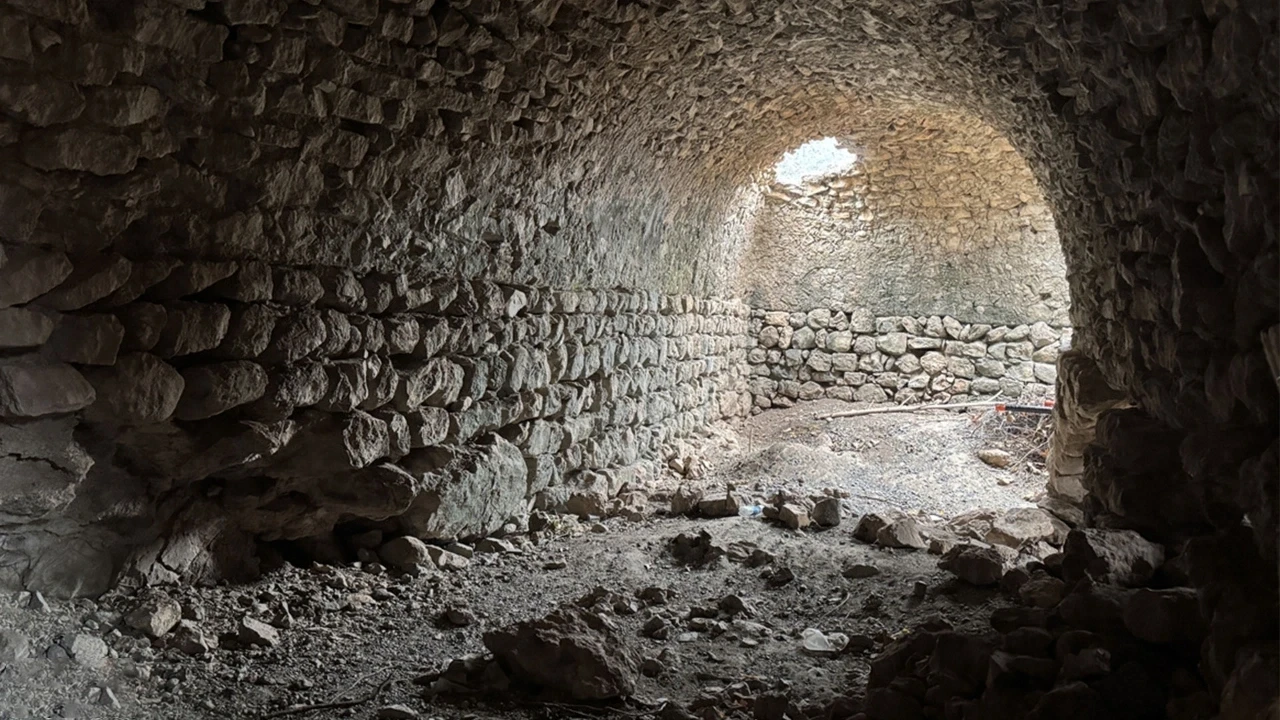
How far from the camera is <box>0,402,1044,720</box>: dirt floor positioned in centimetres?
249

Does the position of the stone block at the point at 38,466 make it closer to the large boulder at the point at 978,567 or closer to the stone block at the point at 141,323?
the stone block at the point at 141,323

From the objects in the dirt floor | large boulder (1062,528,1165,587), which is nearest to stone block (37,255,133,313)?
the dirt floor

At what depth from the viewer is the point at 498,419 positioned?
439 centimetres

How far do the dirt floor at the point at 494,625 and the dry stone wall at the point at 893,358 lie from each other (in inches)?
187

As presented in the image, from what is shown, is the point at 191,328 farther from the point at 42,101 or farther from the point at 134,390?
the point at 42,101

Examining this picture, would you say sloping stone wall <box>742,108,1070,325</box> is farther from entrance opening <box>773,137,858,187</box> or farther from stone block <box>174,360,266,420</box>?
stone block <box>174,360,266,420</box>

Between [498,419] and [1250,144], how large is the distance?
11.2 ft

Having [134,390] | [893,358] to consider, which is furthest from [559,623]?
[893,358]

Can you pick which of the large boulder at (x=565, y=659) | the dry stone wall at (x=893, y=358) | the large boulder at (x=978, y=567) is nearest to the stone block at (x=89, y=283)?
the large boulder at (x=565, y=659)

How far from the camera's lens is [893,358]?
31.6 feet

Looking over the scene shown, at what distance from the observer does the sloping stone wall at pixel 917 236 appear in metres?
8.66

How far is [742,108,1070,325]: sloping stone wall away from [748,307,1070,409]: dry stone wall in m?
0.15

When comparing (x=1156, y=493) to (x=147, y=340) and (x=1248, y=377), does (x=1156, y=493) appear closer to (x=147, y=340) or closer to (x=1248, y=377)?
(x=1248, y=377)

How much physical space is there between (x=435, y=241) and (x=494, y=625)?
62.0 inches
